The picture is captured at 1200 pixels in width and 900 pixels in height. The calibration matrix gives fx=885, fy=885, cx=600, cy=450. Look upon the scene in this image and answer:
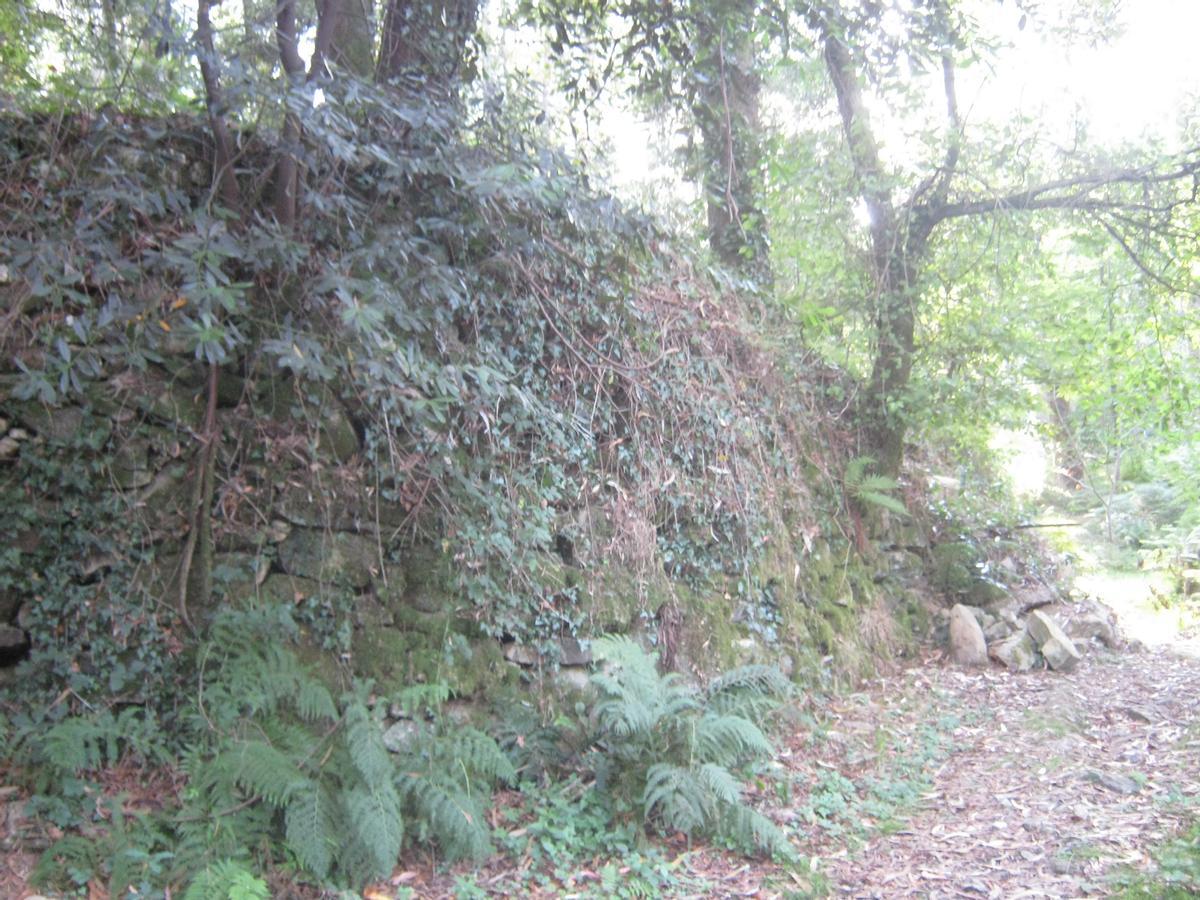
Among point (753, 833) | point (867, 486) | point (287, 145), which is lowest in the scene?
point (753, 833)

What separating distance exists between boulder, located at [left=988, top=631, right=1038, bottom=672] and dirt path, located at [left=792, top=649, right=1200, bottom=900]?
21cm

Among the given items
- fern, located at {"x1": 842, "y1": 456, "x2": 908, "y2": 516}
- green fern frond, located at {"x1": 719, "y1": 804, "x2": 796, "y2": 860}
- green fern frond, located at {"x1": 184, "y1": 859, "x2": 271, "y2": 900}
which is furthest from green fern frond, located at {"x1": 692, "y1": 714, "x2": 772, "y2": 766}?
fern, located at {"x1": 842, "y1": 456, "x2": 908, "y2": 516}

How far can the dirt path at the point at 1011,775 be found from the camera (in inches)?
165

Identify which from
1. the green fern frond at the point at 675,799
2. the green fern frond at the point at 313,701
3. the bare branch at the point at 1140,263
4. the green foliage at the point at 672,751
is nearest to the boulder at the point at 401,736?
the green fern frond at the point at 313,701

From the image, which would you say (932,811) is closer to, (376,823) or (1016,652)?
(376,823)

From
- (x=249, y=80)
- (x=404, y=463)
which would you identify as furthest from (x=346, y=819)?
(x=249, y=80)

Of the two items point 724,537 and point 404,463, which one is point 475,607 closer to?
point 404,463

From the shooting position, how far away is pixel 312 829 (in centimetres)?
363

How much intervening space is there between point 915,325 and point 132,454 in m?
7.76

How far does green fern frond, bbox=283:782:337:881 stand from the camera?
11.8 ft

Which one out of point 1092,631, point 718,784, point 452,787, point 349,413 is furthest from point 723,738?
point 1092,631

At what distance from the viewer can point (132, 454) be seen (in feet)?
13.5

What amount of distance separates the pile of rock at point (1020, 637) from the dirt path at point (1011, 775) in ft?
0.75

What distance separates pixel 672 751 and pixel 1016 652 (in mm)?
5216
